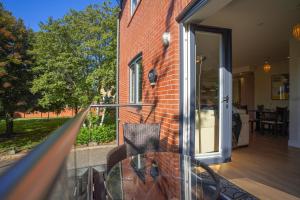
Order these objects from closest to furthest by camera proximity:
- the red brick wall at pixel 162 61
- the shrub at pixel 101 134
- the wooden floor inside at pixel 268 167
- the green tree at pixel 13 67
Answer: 1. the wooden floor inside at pixel 268 167
2. the red brick wall at pixel 162 61
3. the shrub at pixel 101 134
4. the green tree at pixel 13 67

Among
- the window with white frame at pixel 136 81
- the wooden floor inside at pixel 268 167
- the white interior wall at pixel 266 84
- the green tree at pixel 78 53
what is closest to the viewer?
the wooden floor inside at pixel 268 167

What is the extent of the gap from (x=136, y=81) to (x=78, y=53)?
452 centimetres

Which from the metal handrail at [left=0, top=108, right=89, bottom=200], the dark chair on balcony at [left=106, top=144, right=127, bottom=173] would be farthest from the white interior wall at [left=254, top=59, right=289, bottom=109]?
the metal handrail at [left=0, top=108, right=89, bottom=200]

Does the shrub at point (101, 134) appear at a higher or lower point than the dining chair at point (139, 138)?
lower

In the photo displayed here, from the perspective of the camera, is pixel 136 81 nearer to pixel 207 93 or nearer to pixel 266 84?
pixel 207 93

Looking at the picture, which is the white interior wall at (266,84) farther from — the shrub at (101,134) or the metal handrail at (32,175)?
the metal handrail at (32,175)

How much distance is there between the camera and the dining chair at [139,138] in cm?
319

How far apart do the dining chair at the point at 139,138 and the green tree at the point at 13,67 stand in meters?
9.71

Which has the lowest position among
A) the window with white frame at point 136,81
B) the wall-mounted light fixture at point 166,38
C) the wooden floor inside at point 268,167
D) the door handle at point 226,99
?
the wooden floor inside at point 268,167

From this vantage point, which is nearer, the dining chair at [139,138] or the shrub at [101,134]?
the dining chair at [139,138]

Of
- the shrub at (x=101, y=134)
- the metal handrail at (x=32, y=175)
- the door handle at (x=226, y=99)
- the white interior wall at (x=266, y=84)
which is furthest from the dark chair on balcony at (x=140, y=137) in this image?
the white interior wall at (x=266, y=84)

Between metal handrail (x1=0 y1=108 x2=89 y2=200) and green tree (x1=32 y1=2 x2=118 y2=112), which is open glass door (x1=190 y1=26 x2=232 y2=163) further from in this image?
green tree (x1=32 y1=2 x2=118 y2=112)

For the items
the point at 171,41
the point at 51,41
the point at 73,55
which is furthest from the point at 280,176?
the point at 51,41

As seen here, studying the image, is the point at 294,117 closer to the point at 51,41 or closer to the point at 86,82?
the point at 86,82
